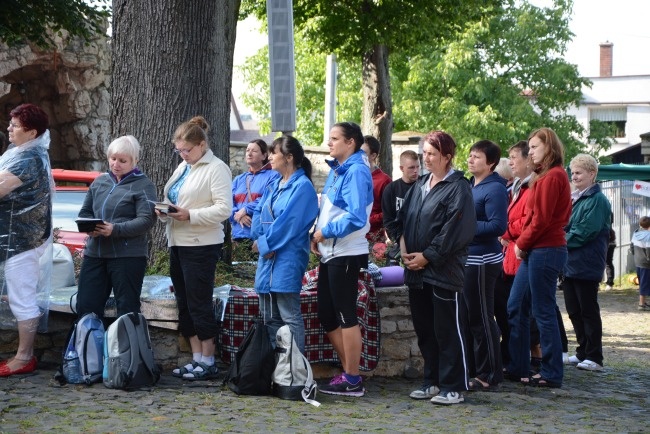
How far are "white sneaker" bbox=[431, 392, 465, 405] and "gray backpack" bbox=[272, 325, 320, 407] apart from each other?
84 centimetres

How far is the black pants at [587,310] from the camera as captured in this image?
30.9ft

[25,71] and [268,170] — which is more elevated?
[25,71]

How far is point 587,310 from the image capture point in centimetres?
942

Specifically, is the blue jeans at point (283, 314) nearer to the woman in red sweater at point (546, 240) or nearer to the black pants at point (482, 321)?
the black pants at point (482, 321)

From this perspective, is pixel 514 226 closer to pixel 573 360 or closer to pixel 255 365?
pixel 573 360

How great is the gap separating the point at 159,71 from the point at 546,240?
3651 mm

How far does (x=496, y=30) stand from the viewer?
36281 mm

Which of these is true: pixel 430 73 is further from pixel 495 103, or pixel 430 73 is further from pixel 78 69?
pixel 78 69

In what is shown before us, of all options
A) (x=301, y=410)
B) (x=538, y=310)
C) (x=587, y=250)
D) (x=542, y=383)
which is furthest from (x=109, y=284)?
(x=587, y=250)

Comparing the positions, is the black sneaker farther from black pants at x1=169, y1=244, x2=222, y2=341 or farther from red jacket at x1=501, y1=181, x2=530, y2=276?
Answer: red jacket at x1=501, y1=181, x2=530, y2=276

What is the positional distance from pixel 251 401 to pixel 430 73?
1163 inches

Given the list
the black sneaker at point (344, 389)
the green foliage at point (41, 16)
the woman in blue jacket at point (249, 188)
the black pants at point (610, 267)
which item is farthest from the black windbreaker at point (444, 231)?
the black pants at point (610, 267)

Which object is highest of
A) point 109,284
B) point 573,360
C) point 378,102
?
point 378,102

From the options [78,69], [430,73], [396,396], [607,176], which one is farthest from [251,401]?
[430,73]
